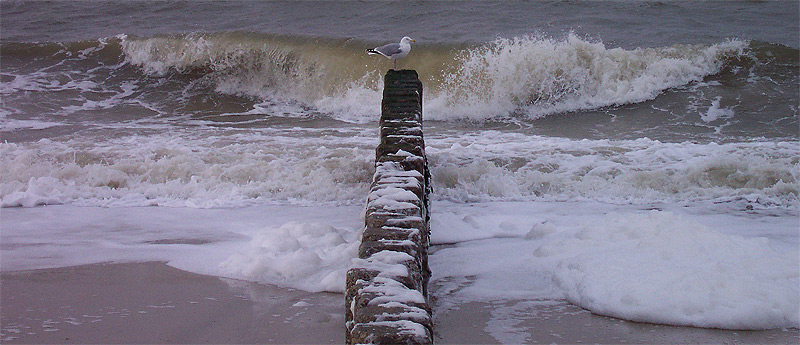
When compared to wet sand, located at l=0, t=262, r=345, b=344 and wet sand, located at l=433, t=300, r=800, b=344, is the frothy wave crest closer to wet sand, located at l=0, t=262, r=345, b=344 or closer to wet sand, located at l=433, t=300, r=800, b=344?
wet sand, located at l=0, t=262, r=345, b=344

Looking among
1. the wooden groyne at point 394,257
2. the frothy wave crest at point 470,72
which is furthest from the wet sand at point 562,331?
the frothy wave crest at point 470,72

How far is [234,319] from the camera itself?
415cm

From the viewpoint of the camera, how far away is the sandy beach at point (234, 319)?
12.7 feet

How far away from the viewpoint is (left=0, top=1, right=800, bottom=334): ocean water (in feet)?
15.8

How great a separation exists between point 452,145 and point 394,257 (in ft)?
19.3

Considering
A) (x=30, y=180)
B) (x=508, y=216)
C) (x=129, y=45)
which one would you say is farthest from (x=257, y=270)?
(x=129, y=45)

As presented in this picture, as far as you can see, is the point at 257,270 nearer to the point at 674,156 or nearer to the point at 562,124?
the point at 674,156

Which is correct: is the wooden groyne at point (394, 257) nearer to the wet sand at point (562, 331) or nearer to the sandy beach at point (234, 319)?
the wet sand at point (562, 331)

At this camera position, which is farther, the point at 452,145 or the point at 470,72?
the point at 470,72

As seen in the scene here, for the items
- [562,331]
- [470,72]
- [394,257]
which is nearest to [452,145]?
[470,72]

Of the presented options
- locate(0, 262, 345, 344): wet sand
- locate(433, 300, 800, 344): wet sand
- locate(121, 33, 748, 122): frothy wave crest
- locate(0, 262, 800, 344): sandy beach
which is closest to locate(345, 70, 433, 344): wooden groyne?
locate(433, 300, 800, 344): wet sand

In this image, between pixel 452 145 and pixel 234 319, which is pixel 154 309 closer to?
pixel 234 319

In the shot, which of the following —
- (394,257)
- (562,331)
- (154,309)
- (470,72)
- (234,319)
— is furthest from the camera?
(470,72)

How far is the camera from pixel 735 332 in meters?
3.91
